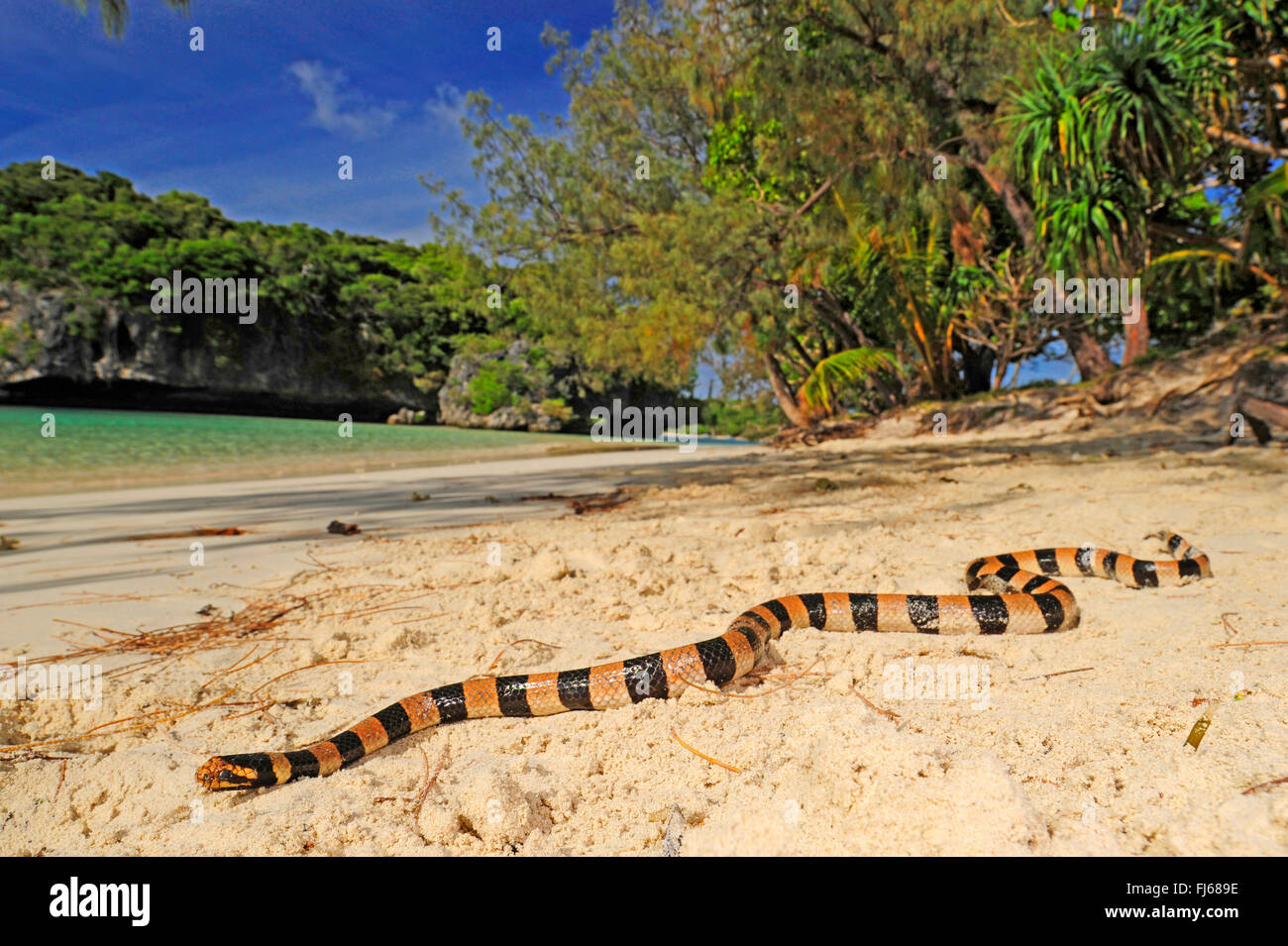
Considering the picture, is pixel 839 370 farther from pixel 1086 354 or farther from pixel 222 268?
pixel 222 268

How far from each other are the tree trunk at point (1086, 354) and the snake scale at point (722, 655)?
12.8m

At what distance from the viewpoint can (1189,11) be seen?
28.6ft

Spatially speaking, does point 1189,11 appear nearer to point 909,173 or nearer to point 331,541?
point 909,173

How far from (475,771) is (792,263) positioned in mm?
11249

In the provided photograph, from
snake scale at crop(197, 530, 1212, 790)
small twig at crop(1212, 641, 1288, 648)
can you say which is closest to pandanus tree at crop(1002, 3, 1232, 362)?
snake scale at crop(197, 530, 1212, 790)

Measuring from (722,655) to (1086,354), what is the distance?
49.4 ft

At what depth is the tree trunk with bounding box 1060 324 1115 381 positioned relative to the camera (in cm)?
1333

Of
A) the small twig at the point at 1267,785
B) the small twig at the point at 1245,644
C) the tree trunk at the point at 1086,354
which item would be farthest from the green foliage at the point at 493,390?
the small twig at the point at 1267,785

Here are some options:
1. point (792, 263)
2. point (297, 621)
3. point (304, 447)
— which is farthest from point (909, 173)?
point (304, 447)

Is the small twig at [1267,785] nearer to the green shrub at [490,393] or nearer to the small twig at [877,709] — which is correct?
the small twig at [877,709]

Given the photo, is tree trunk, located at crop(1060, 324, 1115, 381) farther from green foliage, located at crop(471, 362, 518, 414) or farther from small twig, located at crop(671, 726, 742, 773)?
green foliage, located at crop(471, 362, 518, 414)

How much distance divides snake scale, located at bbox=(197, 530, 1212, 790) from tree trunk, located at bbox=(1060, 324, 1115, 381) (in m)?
12.8

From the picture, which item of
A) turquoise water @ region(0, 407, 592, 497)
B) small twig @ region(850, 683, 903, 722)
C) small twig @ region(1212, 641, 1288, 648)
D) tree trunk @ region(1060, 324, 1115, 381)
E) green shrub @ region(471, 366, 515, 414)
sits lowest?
small twig @ region(850, 683, 903, 722)
